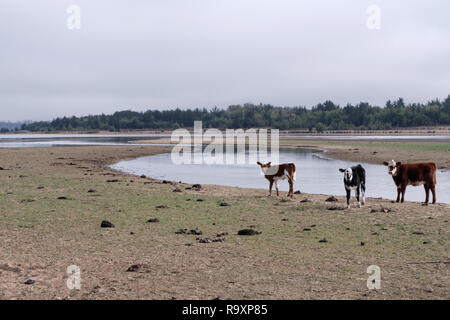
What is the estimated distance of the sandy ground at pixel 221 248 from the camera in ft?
28.0

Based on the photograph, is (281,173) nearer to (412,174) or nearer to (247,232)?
(412,174)

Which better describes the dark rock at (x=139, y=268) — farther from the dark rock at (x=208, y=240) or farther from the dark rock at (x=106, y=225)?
the dark rock at (x=106, y=225)

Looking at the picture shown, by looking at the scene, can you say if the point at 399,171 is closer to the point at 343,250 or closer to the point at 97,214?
the point at 343,250

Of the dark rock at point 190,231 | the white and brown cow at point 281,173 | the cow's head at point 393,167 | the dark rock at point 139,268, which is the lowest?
the dark rock at point 190,231

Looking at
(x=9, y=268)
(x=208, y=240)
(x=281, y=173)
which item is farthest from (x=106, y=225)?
Result: (x=281, y=173)

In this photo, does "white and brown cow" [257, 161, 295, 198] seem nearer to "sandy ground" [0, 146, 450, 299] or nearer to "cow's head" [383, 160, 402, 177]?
"sandy ground" [0, 146, 450, 299]

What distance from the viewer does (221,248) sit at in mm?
11641

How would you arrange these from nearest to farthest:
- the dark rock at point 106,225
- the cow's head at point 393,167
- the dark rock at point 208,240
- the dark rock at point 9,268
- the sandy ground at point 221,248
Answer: the sandy ground at point 221,248
the dark rock at point 9,268
the dark rock at point 208,240
the dark rock at point 106,225
the cow's head at point 393,167

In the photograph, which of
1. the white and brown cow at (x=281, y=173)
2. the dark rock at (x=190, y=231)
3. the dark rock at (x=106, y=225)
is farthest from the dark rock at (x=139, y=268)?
the white and brown cow at (x=281, y=173)

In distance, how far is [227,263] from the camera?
10273 mm

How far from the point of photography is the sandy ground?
28.0ft

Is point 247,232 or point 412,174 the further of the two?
point 412,174

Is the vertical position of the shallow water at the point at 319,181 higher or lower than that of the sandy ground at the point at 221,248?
lower

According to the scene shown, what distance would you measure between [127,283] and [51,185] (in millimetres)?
17302
